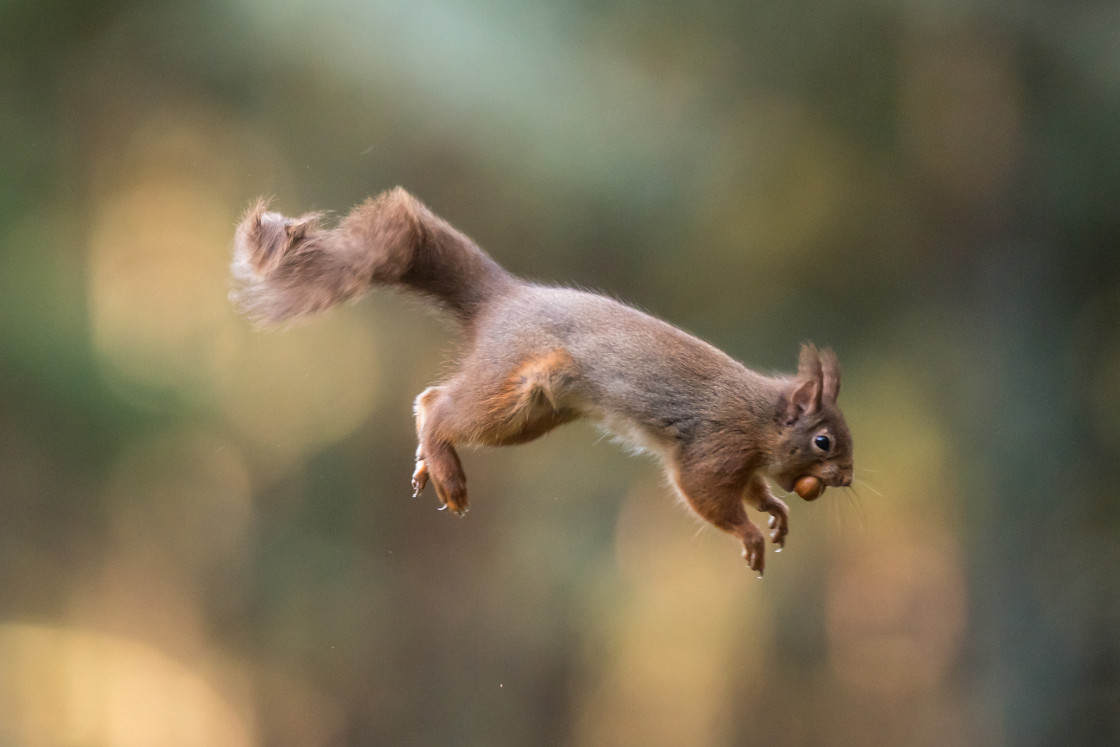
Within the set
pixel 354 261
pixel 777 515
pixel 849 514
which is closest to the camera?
pixel 354 261

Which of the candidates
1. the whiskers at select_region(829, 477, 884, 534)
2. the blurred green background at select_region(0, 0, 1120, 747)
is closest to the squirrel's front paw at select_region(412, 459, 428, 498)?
the blurred green background at select_region(0, 0, 1120, 747)

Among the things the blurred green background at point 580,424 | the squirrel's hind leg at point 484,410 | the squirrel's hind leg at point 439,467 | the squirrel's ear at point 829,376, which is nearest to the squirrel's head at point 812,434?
the squirrel's ear at point 829,376

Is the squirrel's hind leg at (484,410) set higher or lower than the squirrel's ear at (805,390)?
lower

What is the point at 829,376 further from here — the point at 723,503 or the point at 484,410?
the point at 484,410

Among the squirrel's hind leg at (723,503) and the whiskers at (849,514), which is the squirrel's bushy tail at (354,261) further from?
the whiskers at (849,514)

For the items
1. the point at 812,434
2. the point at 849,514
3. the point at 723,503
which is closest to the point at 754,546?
the point at 723,503
